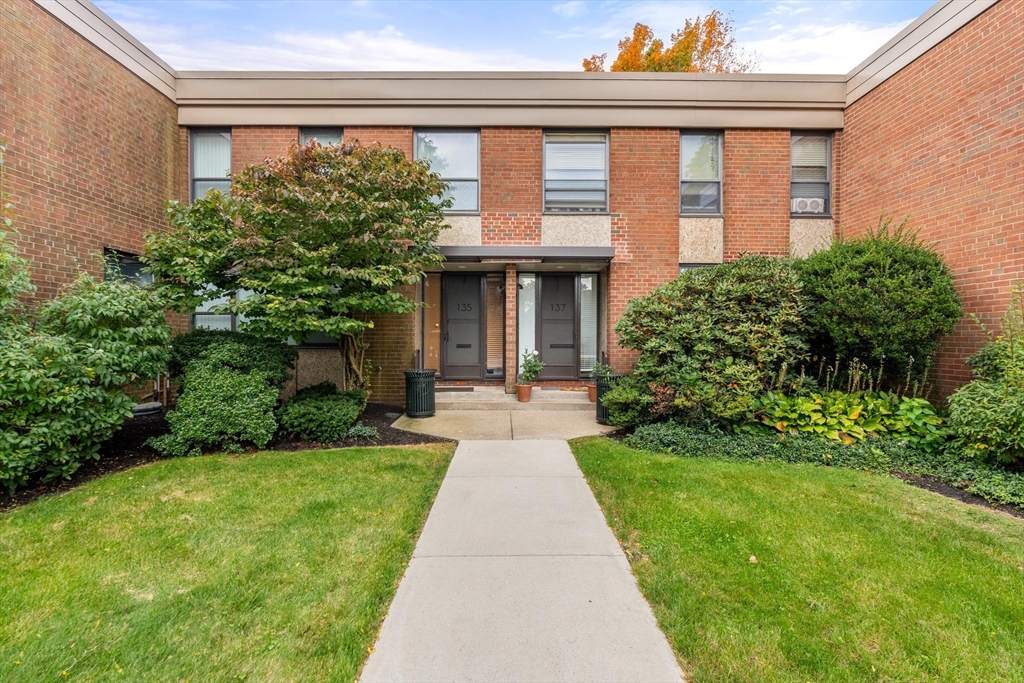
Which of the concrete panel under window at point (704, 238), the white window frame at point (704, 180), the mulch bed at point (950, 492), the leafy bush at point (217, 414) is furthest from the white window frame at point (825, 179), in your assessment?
the leafy bush at point (217, 414)

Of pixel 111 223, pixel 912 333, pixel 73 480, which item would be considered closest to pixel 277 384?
pixel 73 480

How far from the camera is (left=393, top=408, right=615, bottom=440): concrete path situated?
6.62 metres

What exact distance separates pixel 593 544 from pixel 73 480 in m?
5.49

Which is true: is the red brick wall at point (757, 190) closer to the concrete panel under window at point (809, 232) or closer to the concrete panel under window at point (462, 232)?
the concrete panel under window at point (809, 232)

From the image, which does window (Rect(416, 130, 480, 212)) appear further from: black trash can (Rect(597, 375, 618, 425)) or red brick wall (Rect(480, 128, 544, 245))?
black trash can (Rect(597, 375, 618, 425))

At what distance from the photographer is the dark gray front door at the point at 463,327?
991 cm

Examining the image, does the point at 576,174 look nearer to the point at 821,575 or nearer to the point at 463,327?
the point at 463,327

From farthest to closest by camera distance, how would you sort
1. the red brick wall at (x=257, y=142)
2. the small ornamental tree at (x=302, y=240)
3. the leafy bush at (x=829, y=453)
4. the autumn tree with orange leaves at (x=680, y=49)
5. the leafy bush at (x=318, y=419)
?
the autumn tree with orange leaves at (x=680, y=49) → the red brick wall at (x=257, y=142) → the leafy bush at (x=318, y=419) → the small ornamental tree at (x=302, y=240) → the leafy bush at (x=829, y=453)

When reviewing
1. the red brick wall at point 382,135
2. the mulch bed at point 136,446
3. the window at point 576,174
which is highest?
the red brick wall at point 382,135

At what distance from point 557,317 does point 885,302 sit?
5.63 metres

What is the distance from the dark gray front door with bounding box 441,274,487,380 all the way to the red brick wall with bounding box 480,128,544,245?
148 cm

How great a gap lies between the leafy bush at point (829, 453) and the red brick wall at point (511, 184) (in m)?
4.66

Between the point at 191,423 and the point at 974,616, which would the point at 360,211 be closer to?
the point at 191,423

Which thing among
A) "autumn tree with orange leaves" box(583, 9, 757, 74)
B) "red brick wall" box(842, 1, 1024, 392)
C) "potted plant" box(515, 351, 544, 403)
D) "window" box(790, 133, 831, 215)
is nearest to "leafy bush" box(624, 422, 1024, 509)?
"red brick wall" box(842, 1, 1024, 392)
